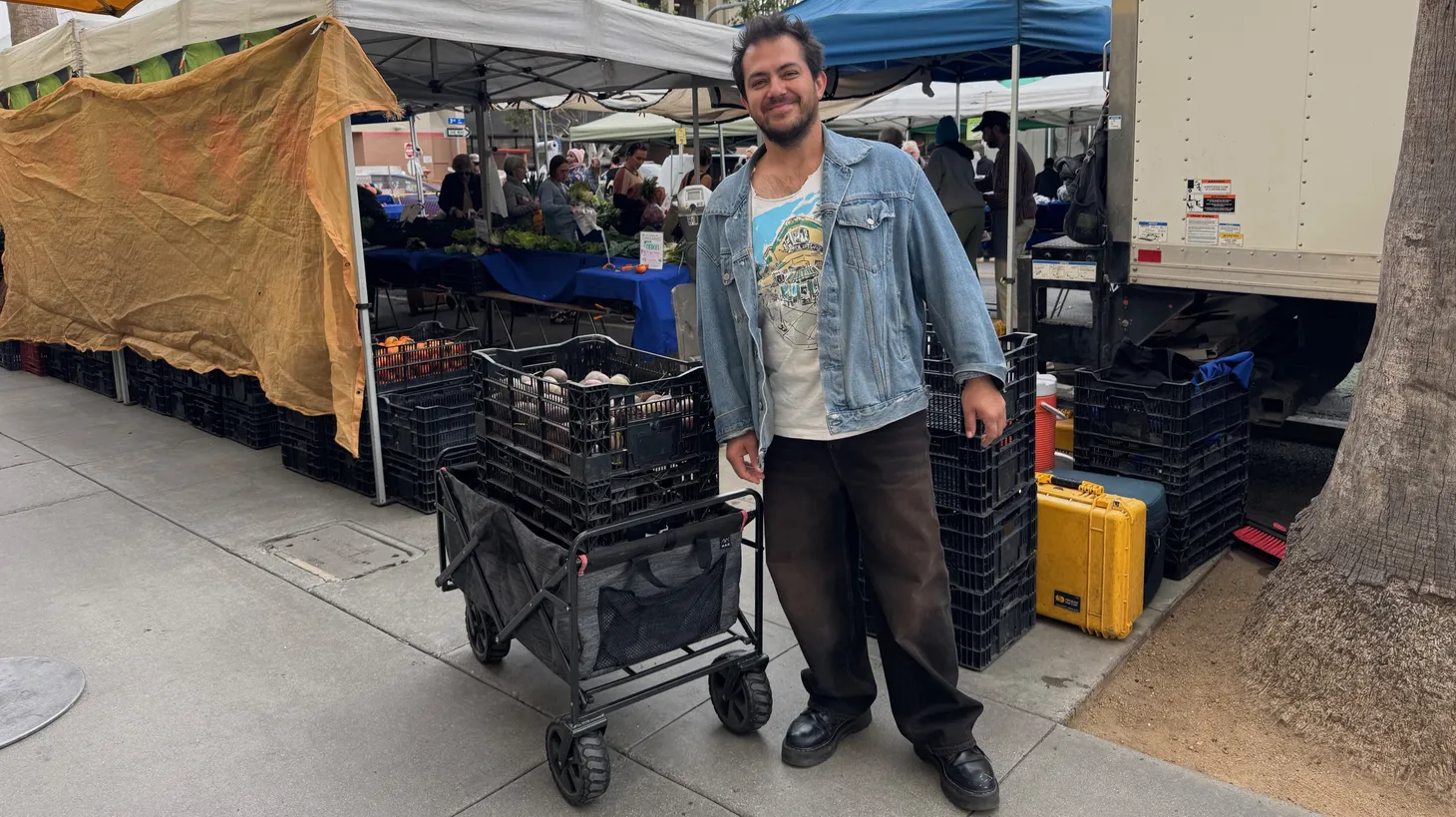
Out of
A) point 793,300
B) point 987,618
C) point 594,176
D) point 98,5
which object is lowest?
point 987,618

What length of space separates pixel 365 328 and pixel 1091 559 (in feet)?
12.1

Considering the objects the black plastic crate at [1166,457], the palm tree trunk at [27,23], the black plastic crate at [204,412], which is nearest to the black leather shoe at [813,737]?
the black plastic crate at [1166,457]

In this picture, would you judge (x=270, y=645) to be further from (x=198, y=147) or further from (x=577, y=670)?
(x=198, y=147)

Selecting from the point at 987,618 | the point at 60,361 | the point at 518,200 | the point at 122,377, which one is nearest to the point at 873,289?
the point at 987,618

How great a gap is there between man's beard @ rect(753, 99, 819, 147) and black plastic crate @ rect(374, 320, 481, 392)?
364 centimetres

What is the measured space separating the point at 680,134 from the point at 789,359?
9458mm

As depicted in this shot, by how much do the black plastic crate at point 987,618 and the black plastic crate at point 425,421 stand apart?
2.81m

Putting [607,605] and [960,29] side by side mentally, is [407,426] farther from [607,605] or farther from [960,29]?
[960,29]

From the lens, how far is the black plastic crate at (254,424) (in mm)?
7043

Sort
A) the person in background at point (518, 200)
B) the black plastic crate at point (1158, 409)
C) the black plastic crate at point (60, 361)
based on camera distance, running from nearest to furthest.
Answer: the black plastic crate at point (1158, 409) < the black plastic crate at point (60, 361) < the person in background at point (518, 200)

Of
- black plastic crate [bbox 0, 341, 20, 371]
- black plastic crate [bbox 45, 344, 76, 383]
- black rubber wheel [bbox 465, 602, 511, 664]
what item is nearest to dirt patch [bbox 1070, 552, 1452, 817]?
black rubber wheel [bbox 465, 602, 511, 664]

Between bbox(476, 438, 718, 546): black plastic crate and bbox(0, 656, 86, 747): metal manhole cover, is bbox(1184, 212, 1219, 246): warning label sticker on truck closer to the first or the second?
bbox(476, 438, 718, 546): black plastic crate

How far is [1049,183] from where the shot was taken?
624 inches

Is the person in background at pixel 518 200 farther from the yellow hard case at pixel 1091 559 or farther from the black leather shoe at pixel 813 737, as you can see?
the black leather shoe at pixel 813 737
